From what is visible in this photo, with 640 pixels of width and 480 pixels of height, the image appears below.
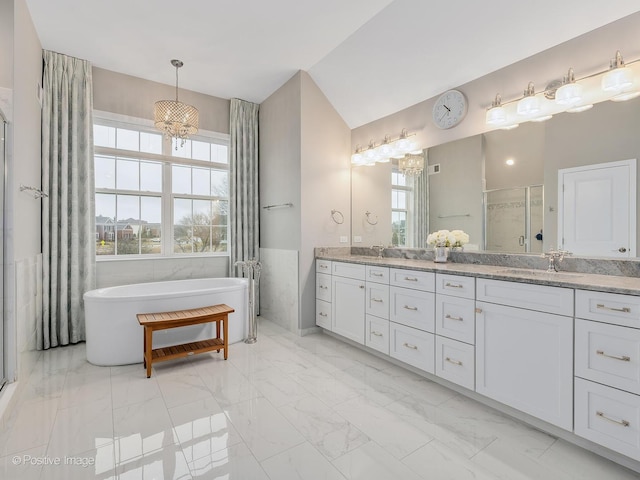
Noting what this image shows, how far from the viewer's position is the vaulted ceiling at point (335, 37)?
2.40 m

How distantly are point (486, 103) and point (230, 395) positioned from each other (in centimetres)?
314

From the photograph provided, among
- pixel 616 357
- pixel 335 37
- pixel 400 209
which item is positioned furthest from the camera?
pixel 400 209

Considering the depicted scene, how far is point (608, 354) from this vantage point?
5.32 ft

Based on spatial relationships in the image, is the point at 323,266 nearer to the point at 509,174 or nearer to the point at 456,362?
the point at 456,362

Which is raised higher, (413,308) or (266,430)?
(413,308)

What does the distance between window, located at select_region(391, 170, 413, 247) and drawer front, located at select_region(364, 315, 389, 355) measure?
0.95 meters

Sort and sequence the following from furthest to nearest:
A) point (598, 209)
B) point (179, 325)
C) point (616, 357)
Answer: point (179, 325), point (598, 209), point (616, 357)

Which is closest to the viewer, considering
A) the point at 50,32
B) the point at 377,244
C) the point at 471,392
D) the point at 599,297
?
the point at 599,297

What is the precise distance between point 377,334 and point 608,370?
5.48 feet

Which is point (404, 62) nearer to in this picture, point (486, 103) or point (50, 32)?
point (486, 103)

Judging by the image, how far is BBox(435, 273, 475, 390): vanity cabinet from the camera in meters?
2.23

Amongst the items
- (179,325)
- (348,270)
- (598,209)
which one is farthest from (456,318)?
(179,325)

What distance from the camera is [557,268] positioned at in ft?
7.66

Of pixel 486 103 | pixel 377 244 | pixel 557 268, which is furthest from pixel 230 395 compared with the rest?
pixel 486 103
